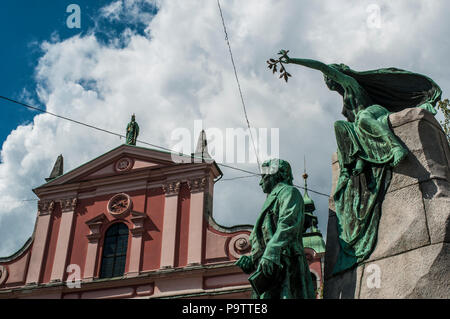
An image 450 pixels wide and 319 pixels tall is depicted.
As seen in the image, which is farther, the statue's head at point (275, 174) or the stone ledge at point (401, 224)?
the statue's head at point (275, 174)

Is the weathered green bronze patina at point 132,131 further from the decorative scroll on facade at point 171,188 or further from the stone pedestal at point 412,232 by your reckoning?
the stone pedestal at point 412,232

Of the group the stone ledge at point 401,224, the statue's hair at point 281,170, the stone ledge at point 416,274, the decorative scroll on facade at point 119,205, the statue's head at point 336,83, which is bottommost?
the stone ledge at point 416,274

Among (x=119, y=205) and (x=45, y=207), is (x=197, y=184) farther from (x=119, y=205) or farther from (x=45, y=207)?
(x=45, y=207)

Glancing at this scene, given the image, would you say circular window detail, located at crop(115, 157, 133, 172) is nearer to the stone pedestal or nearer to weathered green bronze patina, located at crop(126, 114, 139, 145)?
weathered green bronze patina, located at crop(126, 114, 139, 145)

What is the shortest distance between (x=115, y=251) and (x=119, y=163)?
3519 millimetres

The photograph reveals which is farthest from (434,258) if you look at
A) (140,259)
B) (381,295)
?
(140,259)

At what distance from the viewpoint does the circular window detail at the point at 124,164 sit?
806 inches

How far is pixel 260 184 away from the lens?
442cm

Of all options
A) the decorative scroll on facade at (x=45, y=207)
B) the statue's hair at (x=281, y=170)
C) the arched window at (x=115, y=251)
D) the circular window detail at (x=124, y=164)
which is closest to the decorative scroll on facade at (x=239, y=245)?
the arched window at (x=115, y=251)

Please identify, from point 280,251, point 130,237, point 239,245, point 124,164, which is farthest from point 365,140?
point 124,164

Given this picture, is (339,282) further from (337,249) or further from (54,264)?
(54,264)

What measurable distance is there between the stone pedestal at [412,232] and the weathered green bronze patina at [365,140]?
0.08m
